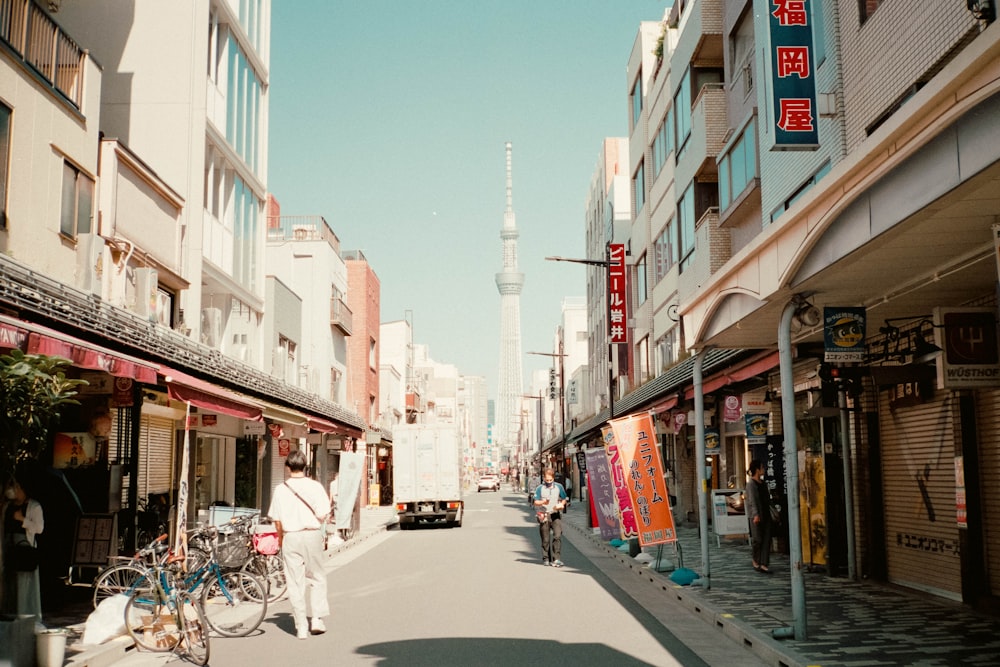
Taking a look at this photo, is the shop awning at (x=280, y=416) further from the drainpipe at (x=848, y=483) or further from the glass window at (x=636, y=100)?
the glass window at (x=636, y=100)

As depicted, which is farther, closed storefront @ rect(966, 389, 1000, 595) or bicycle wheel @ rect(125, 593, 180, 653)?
closed storefront @ rect(966, 389, 1000, 595)

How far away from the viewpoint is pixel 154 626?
9867 mm

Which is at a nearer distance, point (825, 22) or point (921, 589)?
point (921, 589)

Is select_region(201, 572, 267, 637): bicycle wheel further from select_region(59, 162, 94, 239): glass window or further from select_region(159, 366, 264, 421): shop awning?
select_region(59, 162, 94, 239): glass window

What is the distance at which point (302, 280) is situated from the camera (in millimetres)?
43875

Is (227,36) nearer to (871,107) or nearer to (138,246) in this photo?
(138,246)

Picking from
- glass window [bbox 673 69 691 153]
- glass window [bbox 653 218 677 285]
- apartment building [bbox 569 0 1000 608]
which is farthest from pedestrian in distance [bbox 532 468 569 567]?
glass window [bbox 653 218 677 285]

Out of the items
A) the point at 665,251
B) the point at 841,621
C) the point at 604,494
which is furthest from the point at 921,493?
the point at 665,251

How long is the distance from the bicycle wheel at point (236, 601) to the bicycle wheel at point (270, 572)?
0.53 meters

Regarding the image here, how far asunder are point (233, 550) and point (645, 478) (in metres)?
7.01

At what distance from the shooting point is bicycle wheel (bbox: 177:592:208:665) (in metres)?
9.14

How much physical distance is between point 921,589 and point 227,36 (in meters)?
22.0

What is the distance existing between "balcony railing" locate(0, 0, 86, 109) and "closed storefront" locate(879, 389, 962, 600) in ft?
45.4

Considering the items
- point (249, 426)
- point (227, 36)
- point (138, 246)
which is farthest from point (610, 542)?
point (227, 36)
